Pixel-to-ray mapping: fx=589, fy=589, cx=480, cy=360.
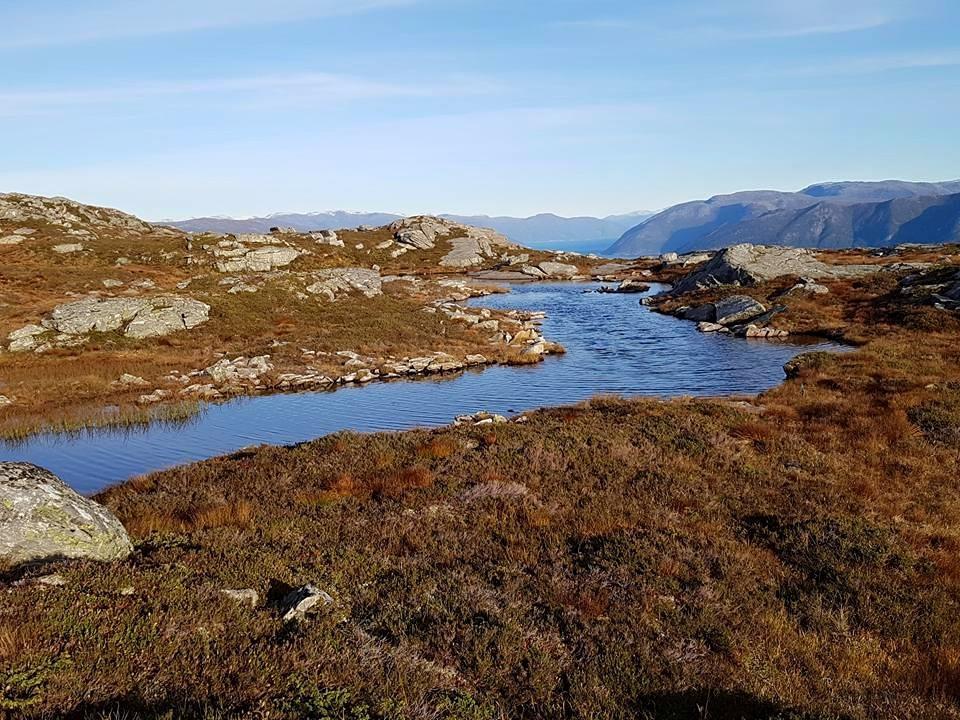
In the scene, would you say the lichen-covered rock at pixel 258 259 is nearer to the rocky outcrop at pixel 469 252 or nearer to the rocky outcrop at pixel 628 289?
the rocky outcrop at pixel 628 289

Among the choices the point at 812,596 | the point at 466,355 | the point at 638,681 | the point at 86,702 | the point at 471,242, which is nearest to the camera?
the point at 86,702

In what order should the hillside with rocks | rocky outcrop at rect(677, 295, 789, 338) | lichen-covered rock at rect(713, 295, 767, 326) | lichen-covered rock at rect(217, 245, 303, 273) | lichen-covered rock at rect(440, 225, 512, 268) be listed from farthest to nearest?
lichen-covered rock at rect(440, 225, 512, 268), lichen-covered rock at rect(217, 245, 303, 273), lichen-covered rock at rect(713, 295, 767, 326), rocky outcrop at rect(677, 295, 789, 338), the hillside with rocks

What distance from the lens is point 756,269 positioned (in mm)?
76938

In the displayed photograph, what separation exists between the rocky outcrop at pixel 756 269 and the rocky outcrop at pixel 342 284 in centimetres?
4258

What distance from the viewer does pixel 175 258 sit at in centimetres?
6944

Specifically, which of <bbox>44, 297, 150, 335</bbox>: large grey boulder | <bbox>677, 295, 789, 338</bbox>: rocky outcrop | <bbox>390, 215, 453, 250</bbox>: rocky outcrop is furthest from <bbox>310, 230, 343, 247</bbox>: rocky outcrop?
<bbox>677, 295, 789, 338</bbox>: rocky outcrop

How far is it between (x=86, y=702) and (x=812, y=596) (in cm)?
1024

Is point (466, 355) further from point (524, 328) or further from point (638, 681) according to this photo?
point (638, 681)

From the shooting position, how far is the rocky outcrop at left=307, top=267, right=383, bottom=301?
58.0 metres

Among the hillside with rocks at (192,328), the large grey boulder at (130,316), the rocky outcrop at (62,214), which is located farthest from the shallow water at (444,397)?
the rocky outcrop at (62,214)

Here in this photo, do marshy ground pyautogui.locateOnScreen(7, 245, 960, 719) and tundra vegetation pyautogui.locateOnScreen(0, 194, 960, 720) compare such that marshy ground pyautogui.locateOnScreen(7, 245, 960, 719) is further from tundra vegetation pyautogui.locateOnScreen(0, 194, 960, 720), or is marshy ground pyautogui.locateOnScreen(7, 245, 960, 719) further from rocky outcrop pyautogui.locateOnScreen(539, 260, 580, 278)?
rocky outcrop pyautogui.locateOnScreen(539, 260, 580, 278)

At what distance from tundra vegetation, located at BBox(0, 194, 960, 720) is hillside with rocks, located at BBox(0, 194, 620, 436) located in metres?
16.2

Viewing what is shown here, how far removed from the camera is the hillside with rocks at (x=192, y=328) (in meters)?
31.5

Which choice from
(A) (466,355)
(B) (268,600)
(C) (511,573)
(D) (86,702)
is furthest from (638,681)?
(A) (466,355)
